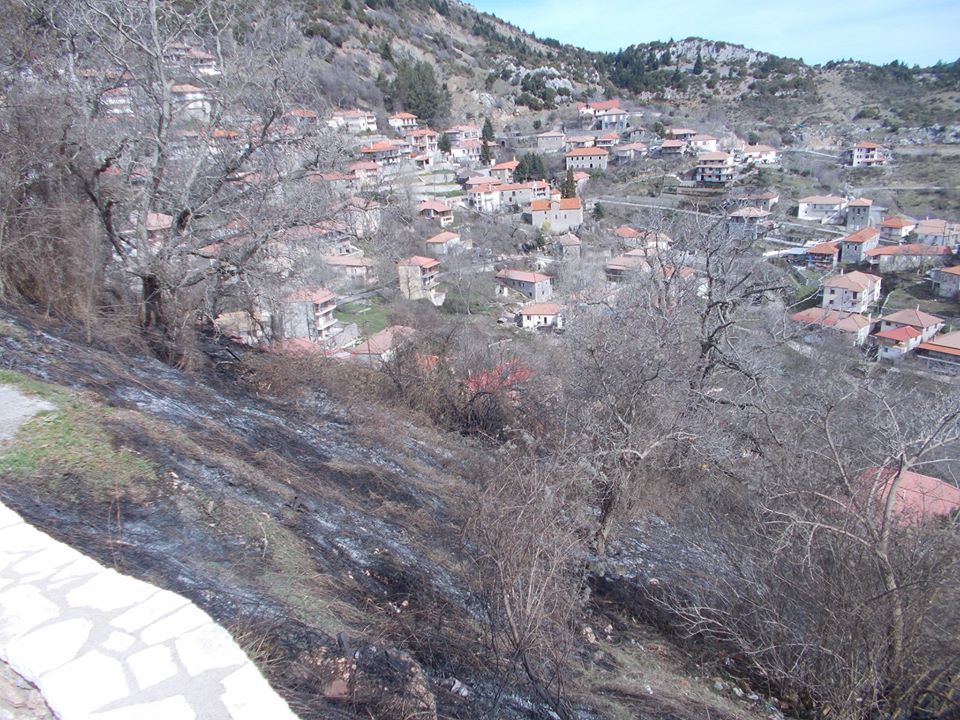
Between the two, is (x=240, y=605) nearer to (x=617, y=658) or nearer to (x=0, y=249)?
(x=617, y=658)

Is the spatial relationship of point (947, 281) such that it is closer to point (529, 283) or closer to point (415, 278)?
point (529, 283)

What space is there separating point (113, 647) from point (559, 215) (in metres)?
40.0

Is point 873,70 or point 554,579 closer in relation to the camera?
point 554,579

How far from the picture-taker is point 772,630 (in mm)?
3615

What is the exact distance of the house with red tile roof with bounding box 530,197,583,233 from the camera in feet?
131

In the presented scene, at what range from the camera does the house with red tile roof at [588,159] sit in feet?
174

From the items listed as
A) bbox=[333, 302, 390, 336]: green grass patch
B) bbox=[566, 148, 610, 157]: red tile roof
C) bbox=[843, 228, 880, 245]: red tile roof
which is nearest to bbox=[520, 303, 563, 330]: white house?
bbox=[333, 302, 390, 336]: green grass patch

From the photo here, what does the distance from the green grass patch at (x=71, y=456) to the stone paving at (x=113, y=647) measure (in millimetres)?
591

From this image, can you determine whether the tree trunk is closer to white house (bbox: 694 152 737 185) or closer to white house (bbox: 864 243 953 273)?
white house (bbox: 864 243 953 273)

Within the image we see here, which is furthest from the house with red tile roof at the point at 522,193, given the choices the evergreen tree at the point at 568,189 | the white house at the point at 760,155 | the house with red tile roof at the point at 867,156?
the house with red tile roof at the point at 867,156

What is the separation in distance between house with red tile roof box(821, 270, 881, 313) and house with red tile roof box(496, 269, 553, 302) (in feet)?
37.7

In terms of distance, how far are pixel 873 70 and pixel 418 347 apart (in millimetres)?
96122

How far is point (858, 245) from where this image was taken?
32.0 meters

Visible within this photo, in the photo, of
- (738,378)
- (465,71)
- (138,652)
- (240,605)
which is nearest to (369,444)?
(240,605)
